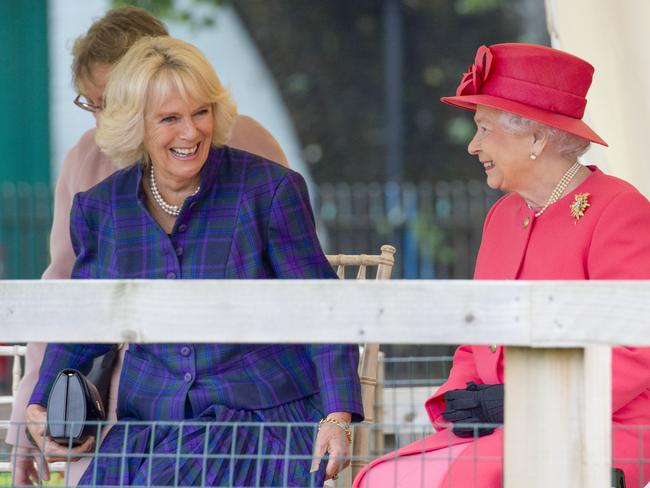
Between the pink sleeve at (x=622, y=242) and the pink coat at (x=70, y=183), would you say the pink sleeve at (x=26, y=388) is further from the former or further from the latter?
the pink sleeve at (x=622, y=242)

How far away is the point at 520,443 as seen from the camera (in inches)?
86.7

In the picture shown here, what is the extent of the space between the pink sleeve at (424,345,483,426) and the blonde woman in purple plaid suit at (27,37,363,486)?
230mm

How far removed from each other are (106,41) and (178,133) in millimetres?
781

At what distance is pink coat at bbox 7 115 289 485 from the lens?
3.80 metres

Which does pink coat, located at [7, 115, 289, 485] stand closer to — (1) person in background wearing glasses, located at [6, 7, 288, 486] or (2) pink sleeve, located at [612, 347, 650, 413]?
(1) person in background wearing glasses, located at [6, 7, 288, 486]

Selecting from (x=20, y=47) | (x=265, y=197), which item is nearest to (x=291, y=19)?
(x=20, y=47)

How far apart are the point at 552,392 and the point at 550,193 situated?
1.27 meters

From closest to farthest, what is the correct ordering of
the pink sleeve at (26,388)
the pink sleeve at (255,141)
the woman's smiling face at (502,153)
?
the woman's smiling face at (502,153)
the pink sleeve at (26,388)
the pink sleeve at (255,141)

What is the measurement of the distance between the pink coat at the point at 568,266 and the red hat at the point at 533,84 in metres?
0.19

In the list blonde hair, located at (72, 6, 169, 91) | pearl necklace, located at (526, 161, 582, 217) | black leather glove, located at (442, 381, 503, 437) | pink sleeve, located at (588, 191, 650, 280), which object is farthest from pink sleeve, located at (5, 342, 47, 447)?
pink sleeve, located at (588, 191, 650, 280)

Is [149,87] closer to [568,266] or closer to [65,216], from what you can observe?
[65,216]

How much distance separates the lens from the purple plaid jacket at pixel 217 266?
3307mm

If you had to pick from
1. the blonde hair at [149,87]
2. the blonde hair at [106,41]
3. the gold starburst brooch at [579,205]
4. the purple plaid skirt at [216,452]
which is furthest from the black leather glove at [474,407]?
the blonde hair at [106,41]

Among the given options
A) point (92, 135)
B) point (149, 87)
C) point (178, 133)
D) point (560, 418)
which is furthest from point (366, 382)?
point (560, 418)
